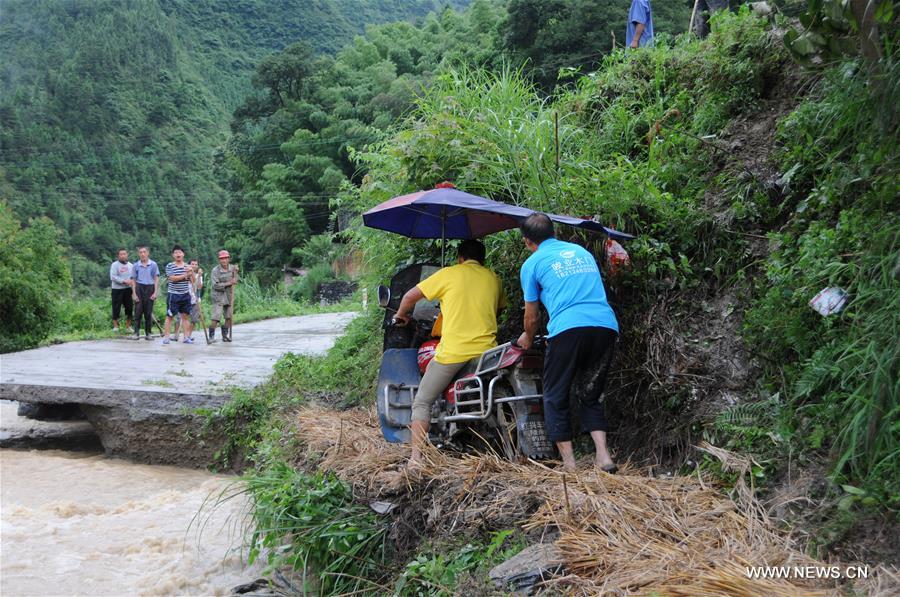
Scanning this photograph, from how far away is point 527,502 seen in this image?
4.12 metres

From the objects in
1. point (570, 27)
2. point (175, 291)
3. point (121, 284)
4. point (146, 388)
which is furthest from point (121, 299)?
point (570, 27)

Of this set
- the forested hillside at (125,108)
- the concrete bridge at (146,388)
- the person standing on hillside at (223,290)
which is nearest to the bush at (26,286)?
the concrete bridge at (146,388)

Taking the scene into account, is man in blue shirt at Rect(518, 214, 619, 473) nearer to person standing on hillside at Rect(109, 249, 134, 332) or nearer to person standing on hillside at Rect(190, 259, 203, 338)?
person standing on hillside at Rect(190, 259, 203, 338)

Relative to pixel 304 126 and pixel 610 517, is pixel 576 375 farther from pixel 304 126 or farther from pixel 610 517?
pixel 304 126

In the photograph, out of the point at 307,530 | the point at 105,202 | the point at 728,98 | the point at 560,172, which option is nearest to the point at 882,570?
the point at 307,530

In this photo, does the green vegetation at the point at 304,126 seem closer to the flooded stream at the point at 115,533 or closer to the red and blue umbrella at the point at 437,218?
the flooded stream at the point at 115,533

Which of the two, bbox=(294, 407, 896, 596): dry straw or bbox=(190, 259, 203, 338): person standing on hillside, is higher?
bbox=(190, 259, 203, 338): person standing on hillside

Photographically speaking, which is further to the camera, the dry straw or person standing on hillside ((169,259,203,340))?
person standing on hillside ((169,259,203,340))

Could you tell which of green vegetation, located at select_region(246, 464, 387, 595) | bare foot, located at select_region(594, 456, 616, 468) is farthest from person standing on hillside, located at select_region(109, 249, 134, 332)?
bare foot, located at select_region(594, 456, 616, 468)

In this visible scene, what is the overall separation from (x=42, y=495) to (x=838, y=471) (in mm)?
7425

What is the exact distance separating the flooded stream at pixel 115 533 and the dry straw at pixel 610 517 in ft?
5.02

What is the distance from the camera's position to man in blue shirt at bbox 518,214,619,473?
4523mm

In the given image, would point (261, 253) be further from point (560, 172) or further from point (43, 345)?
point (560, 172)

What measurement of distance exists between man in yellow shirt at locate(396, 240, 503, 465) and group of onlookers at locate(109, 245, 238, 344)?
8047 millimetres
